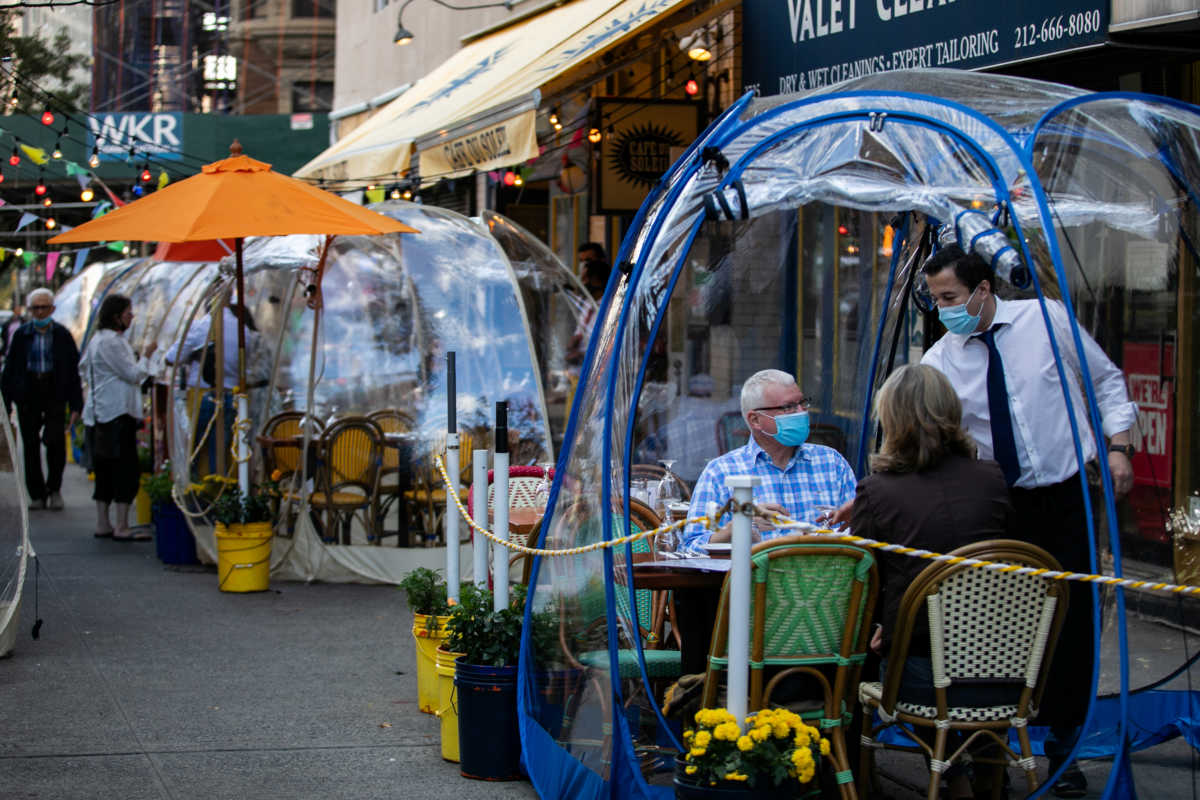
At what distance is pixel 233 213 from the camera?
900 cm

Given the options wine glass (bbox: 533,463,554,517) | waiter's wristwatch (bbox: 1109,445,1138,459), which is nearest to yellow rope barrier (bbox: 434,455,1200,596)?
waiter's wristwatch (bbox: 1109,445,1138,459)

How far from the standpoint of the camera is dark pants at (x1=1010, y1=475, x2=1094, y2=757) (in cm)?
523

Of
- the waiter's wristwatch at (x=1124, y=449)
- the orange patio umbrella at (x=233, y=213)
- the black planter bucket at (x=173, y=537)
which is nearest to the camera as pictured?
the waiter's wristwatch at (x=1124, y=449)

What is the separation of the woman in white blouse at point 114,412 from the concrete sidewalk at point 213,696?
175 cm

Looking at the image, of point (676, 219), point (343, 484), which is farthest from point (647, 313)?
point (343, 484)

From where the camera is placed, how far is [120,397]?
39.1 feet

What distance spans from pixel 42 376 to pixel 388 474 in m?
5.01

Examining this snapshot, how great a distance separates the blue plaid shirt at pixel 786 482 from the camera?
574 cm

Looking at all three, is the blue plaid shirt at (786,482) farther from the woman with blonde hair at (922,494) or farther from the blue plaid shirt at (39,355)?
the blue plaid shirt at (39,355)

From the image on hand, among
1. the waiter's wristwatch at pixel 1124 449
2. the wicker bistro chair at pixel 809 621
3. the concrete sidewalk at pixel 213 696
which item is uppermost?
the waiter's wristwatch at pixel 1124 449

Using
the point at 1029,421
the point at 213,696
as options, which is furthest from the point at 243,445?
the point at 1029,421

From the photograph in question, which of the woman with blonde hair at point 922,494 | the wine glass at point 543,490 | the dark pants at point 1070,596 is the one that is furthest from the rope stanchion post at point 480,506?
the dark pants at point 1070,596

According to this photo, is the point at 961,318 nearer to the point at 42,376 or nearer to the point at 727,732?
the point at 727,732

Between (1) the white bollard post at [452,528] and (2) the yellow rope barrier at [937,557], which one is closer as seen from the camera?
(2) the yellow rope barrier at [937,557]
